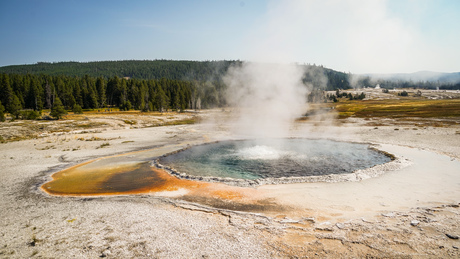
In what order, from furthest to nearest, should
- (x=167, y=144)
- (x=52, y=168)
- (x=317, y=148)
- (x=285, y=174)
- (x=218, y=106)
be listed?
(x=218, y=106), (x=167, y=144), (x=317, y=148), (x=52, y=168), (x=285, y=174)

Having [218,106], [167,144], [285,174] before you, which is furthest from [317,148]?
[218,106]

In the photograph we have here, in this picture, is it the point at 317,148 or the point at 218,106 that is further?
the point at 218,106

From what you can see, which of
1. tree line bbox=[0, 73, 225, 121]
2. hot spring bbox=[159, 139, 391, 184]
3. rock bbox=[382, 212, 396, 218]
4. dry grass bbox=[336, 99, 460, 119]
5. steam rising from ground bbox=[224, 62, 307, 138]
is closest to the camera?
rock bbox=[382, 212, 396, 218]

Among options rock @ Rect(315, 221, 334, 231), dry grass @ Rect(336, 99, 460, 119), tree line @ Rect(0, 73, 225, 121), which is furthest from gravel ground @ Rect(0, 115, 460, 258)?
tree line @ Rect(0, 73, 225, 121)

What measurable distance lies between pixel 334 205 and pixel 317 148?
16135 mm

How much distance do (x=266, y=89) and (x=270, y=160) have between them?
17725mm

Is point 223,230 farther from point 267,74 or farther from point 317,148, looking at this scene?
point 267,74

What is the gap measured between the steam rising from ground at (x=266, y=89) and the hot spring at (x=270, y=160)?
397 inches

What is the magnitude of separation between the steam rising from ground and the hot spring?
33.1ft

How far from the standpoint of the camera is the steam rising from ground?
107ft

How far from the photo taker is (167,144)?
30516 millimetres

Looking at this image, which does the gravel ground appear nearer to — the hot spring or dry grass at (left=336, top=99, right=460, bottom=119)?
the hot spring

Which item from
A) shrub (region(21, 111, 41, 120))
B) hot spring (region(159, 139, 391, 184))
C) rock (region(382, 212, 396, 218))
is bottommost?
hot spring (region(159, 139, 391, 184))

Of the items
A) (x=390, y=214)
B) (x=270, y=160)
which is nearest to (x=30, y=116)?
(x=270, y=160)
